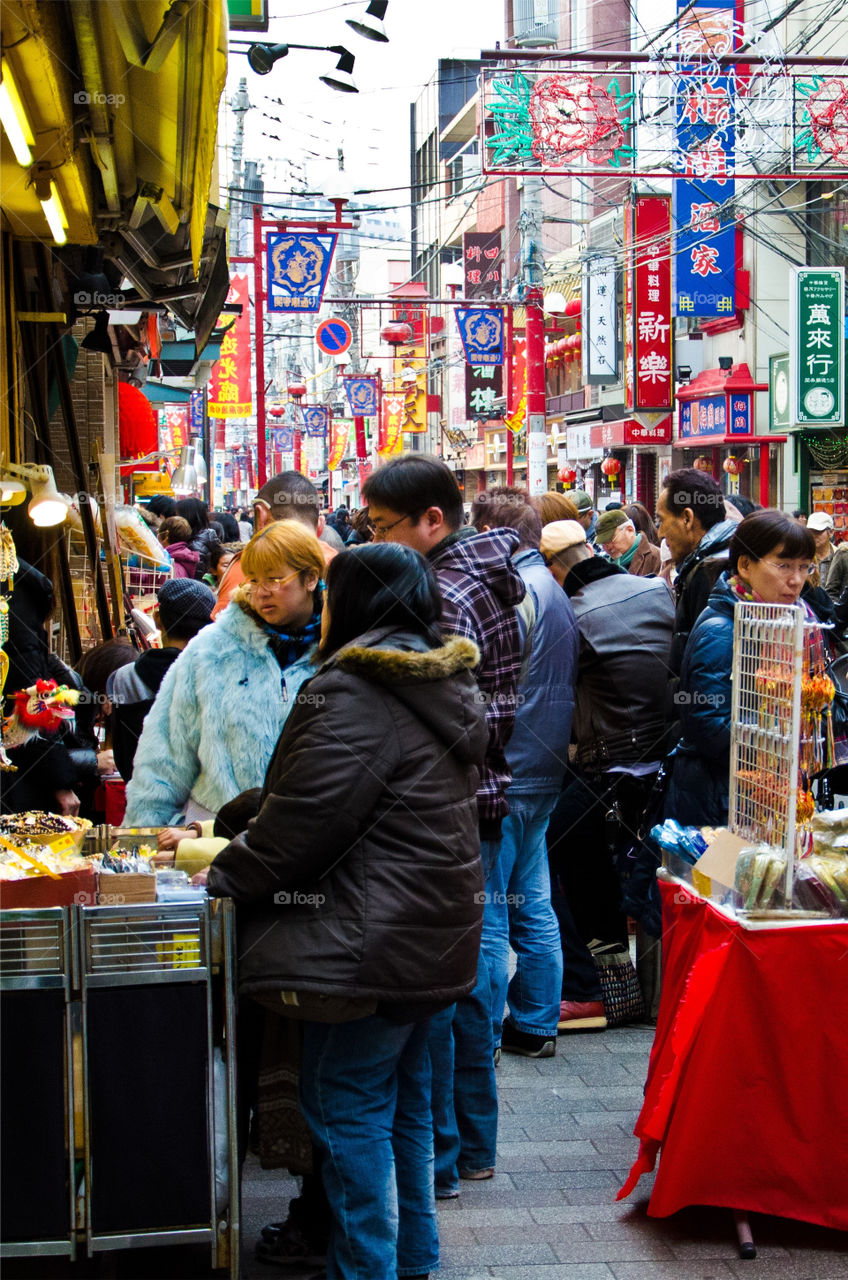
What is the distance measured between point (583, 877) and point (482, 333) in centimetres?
2380

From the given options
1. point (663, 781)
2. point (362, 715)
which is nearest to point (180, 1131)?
point (362, 715)

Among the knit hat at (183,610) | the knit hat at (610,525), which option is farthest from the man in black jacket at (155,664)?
the knit hat at (610,525)

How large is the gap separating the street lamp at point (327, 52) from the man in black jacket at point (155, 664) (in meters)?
6.17

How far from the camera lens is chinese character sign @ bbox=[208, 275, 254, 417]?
20844 mm

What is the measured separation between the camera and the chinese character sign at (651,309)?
24297 millimetres

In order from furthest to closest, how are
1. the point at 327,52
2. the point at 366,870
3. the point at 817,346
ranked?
1. the point at 817,346
2. the point at 327,52
3. the point at 366,870

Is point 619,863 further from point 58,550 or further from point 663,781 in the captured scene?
point 58,550

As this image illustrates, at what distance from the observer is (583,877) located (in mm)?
6082

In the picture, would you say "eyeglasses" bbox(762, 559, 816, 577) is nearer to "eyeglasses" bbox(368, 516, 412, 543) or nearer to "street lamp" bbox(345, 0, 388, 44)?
"eyeglasses" bbox(368, 516, 412, 543)

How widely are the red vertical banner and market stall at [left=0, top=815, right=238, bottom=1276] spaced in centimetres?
2187

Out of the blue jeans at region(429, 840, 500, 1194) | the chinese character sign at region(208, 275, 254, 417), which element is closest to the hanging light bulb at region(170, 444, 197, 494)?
the chinese character sign at region(208, 275, 254, 417)

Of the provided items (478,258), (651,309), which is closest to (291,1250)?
(651,309)

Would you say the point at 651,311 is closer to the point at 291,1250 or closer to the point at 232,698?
the point at 232,698

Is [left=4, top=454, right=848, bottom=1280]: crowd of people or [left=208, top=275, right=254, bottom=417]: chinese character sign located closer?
[left=4, top=454, right=848, bottom=1280]: crowd of people
